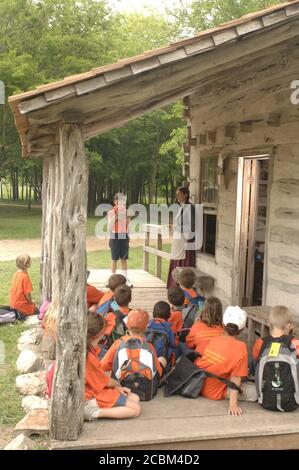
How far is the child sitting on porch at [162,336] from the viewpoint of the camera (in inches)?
209

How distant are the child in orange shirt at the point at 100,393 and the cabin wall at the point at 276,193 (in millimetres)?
2538

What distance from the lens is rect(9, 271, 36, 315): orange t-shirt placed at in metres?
8.66

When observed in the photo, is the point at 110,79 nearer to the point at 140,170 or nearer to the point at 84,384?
the point at 84,384

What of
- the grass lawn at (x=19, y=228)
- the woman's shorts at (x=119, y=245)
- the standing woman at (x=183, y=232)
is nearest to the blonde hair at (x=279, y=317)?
the standing woman at (x=183, y=232)

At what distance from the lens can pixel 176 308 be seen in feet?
21.0

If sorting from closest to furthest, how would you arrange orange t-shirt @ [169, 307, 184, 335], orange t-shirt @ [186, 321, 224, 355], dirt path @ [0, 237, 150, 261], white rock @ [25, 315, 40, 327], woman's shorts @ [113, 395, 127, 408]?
woman's shorts @ [113, 395, 127, 408]
orange t-shirt @ [186, 321, 224, 355]
orange t-shirt @ [169, 307, 184, 335]
white rock @ [25, 315, 40, 327]
dirt path @ [0, 237, 150, 261]

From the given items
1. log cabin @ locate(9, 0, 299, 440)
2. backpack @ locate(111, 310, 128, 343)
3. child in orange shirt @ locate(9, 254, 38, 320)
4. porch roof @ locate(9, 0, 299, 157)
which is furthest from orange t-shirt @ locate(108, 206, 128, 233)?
porch roof @ locate(9, 0, 299, 157)

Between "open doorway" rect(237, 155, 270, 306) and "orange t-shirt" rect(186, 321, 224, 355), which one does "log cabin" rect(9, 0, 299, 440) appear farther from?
"orange t-shirt" rect(186, 321, 224, 355)

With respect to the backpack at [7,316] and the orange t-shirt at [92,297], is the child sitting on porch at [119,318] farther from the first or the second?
the backpack at [7,316]

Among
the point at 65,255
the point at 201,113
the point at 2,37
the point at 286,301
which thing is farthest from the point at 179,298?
the point at 2,37

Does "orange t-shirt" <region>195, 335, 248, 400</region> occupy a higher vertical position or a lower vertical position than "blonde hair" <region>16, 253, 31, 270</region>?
lower

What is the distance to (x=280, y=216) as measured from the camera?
650cm

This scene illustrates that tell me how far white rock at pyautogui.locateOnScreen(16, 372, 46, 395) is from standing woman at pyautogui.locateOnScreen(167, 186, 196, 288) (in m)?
3.47

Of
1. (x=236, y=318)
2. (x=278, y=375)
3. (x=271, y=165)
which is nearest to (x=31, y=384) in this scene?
(x=236, y=318)
